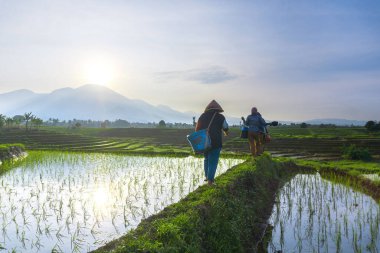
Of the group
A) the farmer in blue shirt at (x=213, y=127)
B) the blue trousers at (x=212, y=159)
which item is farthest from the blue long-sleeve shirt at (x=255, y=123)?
the blue trousers at (x=212, y=159)

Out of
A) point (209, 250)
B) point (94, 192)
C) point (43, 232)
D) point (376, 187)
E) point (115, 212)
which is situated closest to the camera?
point (209, 250)

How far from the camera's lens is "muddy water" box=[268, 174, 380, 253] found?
7189 mm

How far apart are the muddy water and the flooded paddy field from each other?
291 centimetres

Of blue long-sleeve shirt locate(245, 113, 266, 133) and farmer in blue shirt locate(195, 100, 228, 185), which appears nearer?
farmer in blue shirt locate(195, 100, 228, 185)

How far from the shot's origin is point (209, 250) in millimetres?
5723

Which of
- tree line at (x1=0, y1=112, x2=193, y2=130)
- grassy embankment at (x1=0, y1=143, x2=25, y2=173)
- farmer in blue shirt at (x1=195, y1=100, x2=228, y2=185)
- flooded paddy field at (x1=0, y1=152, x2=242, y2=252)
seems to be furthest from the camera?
tree line at (x1=0, y1=112, x2=193, y2=130)

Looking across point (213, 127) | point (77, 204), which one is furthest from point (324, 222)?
point (77, 204)

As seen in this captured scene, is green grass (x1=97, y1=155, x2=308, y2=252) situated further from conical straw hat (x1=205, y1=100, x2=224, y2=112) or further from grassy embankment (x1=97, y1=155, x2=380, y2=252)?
conical straw hat (x1=205, y1=100, x2=224, y2=112)

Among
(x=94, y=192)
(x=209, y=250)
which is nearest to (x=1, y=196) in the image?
(x=94, y=192)

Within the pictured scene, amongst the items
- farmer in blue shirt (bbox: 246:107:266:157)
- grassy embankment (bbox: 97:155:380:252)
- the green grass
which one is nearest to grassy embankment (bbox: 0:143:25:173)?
farmer in blue shirt (bbox: 246:107:266:157)

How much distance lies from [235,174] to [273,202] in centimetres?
152

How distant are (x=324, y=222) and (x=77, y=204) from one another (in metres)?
6.09

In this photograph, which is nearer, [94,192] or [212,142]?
[212,142]

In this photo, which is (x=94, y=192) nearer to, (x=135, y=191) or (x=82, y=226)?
(x=135, y=191)
